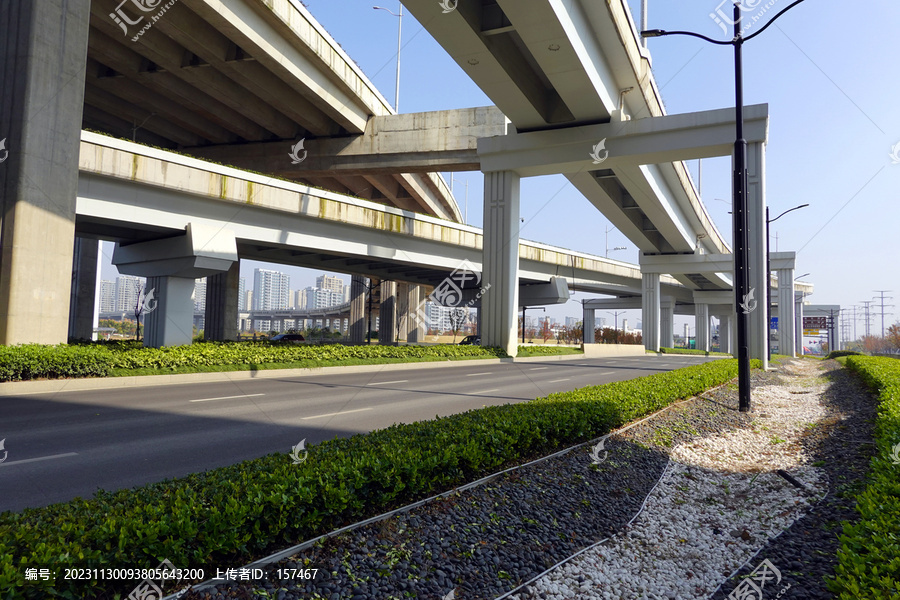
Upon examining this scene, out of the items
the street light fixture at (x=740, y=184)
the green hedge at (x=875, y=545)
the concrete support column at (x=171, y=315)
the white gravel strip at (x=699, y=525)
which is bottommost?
the white gravel strip at (x=699, y=525)

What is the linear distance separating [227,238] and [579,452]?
60.7ft

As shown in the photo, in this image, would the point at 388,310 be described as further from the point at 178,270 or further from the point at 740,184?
the point at 740,184

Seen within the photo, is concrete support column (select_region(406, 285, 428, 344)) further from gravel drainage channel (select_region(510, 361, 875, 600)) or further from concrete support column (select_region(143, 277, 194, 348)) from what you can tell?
gravel drainage channel (select_region(510, 361, 875, 600))

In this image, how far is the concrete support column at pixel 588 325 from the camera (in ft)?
250

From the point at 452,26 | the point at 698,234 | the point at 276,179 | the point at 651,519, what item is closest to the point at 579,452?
the point at 651,519

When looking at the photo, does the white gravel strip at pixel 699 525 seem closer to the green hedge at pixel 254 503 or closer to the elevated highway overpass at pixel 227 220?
the green hedge at pixel 254 503

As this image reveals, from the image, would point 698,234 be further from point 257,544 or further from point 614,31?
point 257,544

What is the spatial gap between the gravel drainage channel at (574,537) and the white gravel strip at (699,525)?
16 mm

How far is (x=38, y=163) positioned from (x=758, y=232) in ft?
89.3

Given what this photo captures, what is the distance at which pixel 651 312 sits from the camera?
54.3 metres

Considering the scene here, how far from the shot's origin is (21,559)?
299 cm

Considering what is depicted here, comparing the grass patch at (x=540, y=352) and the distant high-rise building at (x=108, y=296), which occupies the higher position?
the distant high-rise building at (x=108, y=296)

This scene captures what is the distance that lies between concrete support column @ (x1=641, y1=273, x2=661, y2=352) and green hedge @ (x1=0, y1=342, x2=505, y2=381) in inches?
1390

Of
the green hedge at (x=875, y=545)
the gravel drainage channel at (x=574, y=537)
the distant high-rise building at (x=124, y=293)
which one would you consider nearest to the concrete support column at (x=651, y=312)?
the gravel drainage channel at (x=574, y=537)
